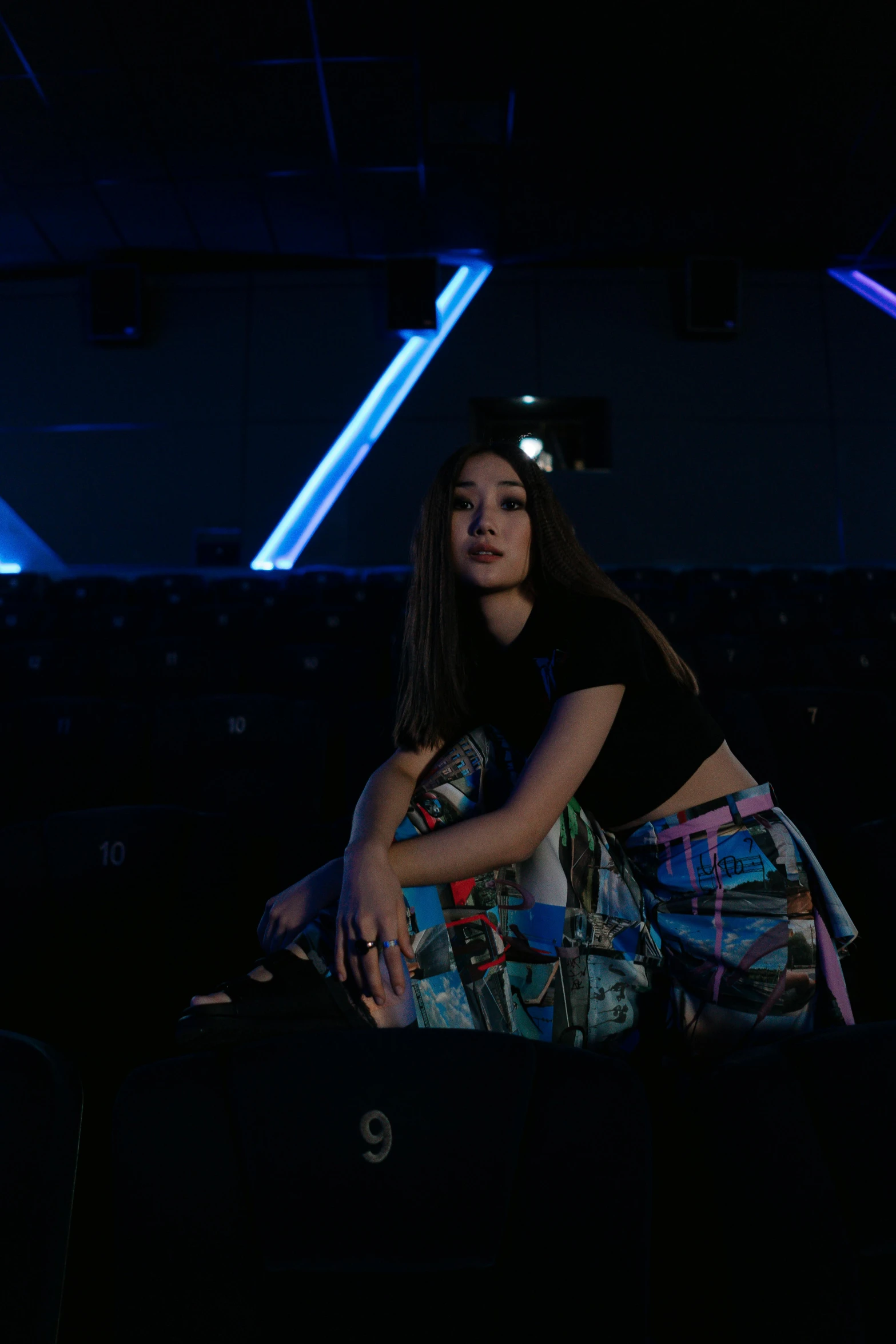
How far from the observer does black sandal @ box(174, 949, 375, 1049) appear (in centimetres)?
73

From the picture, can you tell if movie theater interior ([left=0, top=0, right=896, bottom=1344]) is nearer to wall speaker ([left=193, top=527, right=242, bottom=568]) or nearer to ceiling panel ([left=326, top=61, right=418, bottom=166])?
ceiling panel ([left=326, top=61, right=418, bottom=166])

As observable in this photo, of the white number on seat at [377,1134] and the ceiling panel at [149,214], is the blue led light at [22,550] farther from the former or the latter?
the white number on seat at [377,1134]

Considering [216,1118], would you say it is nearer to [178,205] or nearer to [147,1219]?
[147,1219]

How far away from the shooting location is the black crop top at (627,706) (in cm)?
93

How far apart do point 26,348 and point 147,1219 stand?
6.26 m

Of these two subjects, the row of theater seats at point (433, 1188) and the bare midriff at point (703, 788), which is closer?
the row of theater seats at point (433, 1188)

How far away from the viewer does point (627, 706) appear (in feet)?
3.17

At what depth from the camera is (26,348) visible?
18.6 ft

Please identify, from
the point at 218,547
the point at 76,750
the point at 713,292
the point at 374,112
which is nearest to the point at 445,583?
the point at 76,750

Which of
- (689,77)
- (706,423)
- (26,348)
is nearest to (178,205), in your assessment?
(26,348)

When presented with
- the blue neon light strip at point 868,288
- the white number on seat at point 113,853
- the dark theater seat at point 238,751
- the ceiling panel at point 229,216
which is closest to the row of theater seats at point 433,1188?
the white number on seat at point 113,853

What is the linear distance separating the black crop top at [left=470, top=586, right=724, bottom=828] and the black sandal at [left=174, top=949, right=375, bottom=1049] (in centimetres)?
36

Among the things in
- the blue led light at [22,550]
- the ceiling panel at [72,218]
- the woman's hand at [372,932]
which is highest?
the ceiling panel at [72,218]

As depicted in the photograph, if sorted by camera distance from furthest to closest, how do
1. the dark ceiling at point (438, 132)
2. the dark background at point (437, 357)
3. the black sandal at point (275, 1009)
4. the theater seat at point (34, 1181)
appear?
the dark background at point (437, 357), the dark ceiling at point (438, 132), the black sandal at point (275, 1009), the theater seat at point (34, 1181)
